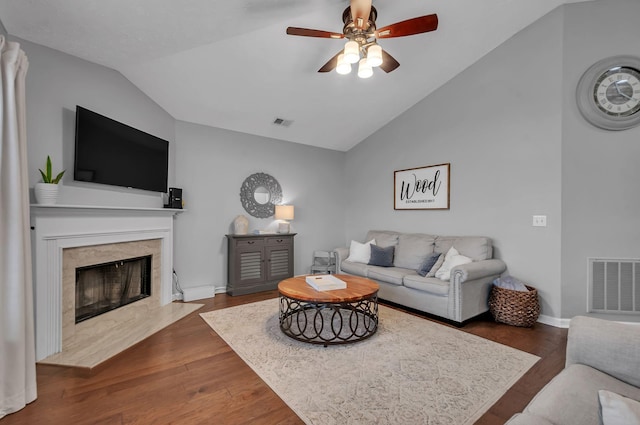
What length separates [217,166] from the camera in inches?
172

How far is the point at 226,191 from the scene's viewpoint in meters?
→ 4.45

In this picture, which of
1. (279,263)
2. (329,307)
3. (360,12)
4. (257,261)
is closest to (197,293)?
(257,261)

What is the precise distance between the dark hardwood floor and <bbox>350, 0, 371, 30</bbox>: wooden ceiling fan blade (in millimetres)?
2693

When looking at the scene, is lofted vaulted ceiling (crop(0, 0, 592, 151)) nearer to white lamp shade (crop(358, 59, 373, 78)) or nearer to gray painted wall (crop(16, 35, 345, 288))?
gray painted wall (crop(16, 35, 345, 288))

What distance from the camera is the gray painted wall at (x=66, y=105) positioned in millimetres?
2369

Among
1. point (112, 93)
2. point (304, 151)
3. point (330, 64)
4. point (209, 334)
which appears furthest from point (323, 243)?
point (112, 93)

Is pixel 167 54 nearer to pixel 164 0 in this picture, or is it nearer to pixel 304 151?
pixel 164 0

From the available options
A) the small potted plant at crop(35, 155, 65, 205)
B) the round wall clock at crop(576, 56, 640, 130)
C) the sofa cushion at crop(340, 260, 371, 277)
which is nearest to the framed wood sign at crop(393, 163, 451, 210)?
the sofa cushion at crop(340, 260, 371, 277)

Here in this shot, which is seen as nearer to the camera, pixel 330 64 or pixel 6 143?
pixel 6 143

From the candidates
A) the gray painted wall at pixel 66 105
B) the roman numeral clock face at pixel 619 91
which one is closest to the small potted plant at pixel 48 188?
the gray painted wall at pixel 66 105

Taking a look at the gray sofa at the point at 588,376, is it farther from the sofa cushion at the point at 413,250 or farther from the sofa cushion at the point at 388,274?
the sofa cushion at the point at 413,250

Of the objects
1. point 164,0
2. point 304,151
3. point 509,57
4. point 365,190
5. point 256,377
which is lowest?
point 256,377

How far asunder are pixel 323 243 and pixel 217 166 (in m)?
2.31

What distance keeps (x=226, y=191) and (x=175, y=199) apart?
0.82m
